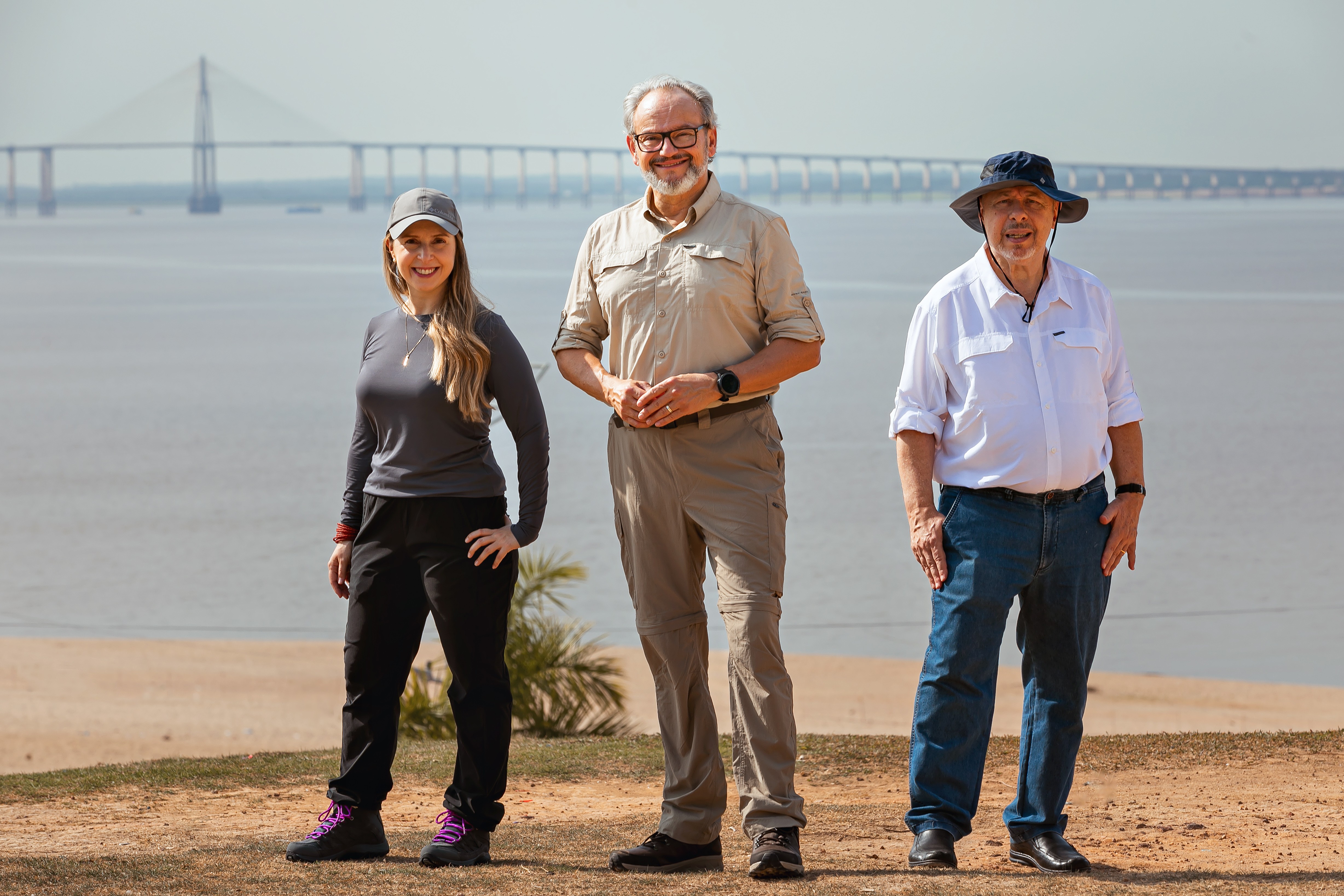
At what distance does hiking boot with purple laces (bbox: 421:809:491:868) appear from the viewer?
3.39 metres

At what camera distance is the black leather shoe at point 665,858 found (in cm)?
335

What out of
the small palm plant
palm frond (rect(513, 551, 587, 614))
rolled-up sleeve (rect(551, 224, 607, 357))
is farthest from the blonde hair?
palm frond (rect(513, 551, 587, 614))

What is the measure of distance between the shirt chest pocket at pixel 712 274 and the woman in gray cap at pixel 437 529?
0.45 metres

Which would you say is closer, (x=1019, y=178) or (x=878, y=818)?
(x=1019, y=178)

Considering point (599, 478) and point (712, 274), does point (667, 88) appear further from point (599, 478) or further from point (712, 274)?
point (599, 478)

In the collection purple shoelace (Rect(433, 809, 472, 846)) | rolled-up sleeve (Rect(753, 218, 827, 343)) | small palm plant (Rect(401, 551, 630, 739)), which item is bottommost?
small palm plant (Rect(401, 551, 630, 739))

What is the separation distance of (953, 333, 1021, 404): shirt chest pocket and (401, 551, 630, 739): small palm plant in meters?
3.70

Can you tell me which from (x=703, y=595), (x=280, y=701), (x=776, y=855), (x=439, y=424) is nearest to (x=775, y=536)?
(x=703, y=595)

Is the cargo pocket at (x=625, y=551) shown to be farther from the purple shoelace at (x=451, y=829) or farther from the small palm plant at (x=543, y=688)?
the small palm plant at (x=543, y=688)

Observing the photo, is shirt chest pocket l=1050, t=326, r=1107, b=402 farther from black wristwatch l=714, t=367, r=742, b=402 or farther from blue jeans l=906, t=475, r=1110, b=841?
black wristwatch l=714, t=367, r=742, b=402

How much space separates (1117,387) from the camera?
3375 millimetres

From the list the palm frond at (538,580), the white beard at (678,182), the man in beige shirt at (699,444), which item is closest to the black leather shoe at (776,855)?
the man in beige shirt at (699,444)

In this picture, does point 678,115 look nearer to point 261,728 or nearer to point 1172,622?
point 261,728

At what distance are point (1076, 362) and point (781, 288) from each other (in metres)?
0.68
